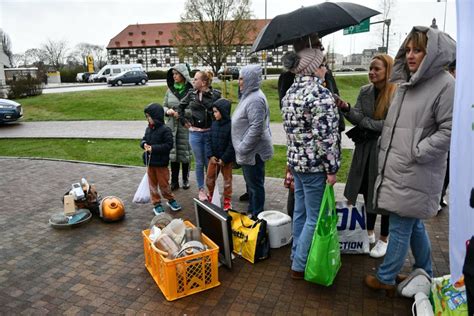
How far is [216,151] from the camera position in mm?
5031

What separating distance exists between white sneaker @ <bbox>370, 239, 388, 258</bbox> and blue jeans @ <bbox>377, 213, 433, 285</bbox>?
0.58 m

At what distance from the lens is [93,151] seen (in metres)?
10.1

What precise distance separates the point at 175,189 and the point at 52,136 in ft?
25.2

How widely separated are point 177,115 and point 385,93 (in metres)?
3.28

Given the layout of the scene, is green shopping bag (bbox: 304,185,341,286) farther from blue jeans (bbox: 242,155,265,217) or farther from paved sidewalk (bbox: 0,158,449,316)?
blue jeans (bbox: 242,155,265,217)

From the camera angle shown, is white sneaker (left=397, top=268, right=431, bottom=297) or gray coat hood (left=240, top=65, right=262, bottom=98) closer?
white sneaker (left=397, top=268, right=431, bottom=297)

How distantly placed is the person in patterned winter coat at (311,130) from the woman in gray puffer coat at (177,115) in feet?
9.63

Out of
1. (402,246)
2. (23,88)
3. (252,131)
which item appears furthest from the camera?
(23,88)

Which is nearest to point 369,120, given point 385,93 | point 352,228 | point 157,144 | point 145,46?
point 385,93

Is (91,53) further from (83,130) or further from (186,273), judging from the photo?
(186,273)

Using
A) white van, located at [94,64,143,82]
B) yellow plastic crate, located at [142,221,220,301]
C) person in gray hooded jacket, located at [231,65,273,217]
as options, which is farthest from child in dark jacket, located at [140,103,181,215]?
white van, located at [94,64,143,82]

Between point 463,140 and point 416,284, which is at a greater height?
point 463,140

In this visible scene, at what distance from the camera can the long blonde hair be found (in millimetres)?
3506

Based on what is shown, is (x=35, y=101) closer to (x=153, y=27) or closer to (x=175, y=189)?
(x=175, y=189)
